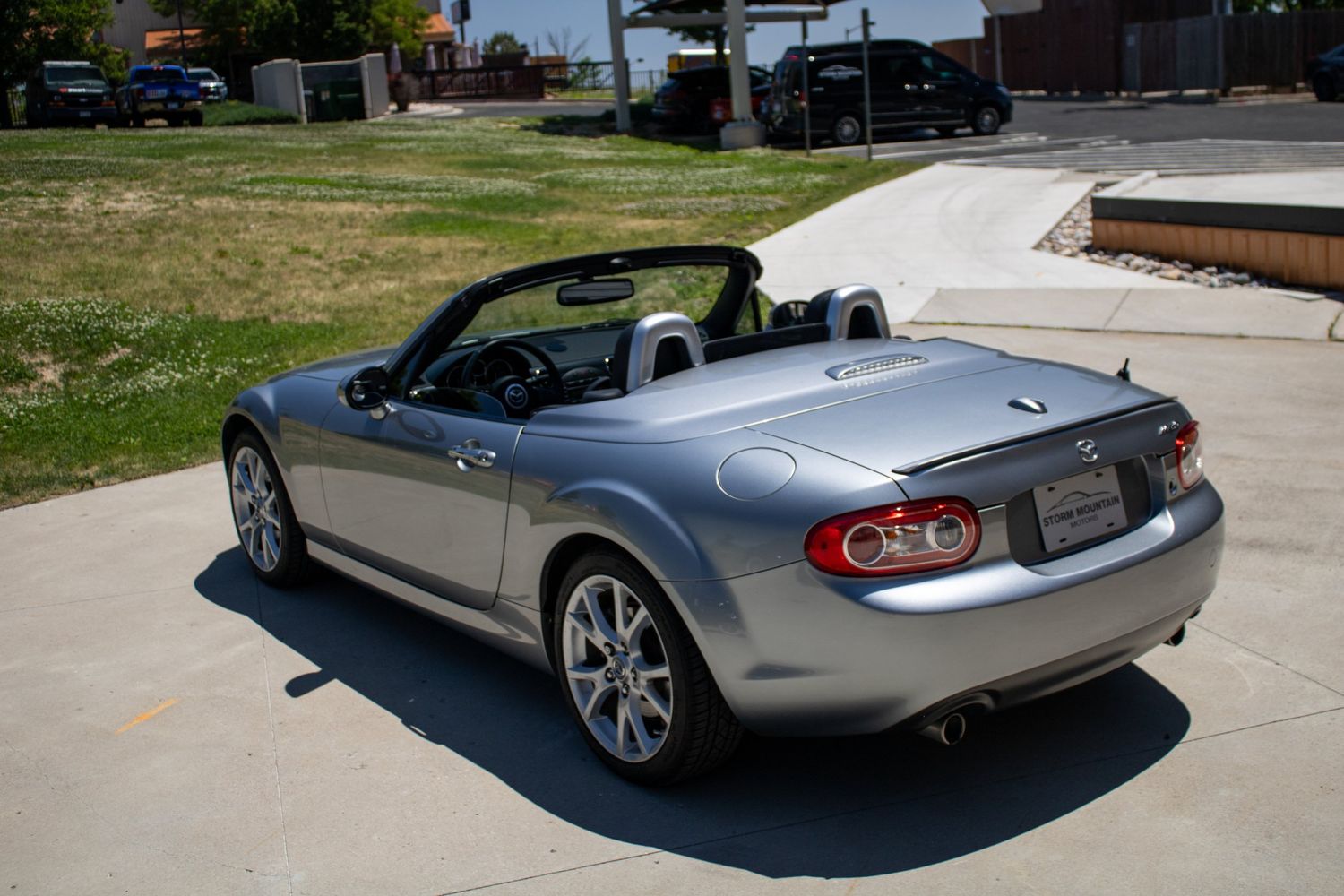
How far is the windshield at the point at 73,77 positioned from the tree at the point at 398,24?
2175 cm

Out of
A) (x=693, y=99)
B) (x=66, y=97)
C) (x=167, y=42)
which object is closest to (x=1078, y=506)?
(x=693, y=99)

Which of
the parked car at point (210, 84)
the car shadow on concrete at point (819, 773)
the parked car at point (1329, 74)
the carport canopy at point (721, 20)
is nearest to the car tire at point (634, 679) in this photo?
the car shadow on concrete at point (819, 773)

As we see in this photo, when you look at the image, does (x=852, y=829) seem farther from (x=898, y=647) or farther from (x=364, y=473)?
(x=364, y=473)

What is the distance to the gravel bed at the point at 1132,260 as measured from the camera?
1161cm

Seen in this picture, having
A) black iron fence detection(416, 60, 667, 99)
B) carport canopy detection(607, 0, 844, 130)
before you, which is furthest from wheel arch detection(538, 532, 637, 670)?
black iron fence detection(416, 60, 667, 99)

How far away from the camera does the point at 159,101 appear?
35188 millimetres

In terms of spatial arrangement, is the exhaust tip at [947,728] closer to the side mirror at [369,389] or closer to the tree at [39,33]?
the side mirror at [369,389]

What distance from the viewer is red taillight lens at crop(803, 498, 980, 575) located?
333 cm

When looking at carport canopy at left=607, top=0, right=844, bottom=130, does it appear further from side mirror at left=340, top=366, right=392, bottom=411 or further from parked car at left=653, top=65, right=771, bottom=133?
side mirror at left=340, top=366, right=392, bottom=411

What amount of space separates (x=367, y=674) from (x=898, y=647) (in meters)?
2.33

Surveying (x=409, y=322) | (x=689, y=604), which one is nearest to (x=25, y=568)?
(x=689, y=604)

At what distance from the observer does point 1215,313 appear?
1043cm

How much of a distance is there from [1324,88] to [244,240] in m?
25.9

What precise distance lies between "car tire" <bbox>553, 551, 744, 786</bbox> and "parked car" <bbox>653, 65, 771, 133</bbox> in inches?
1170
